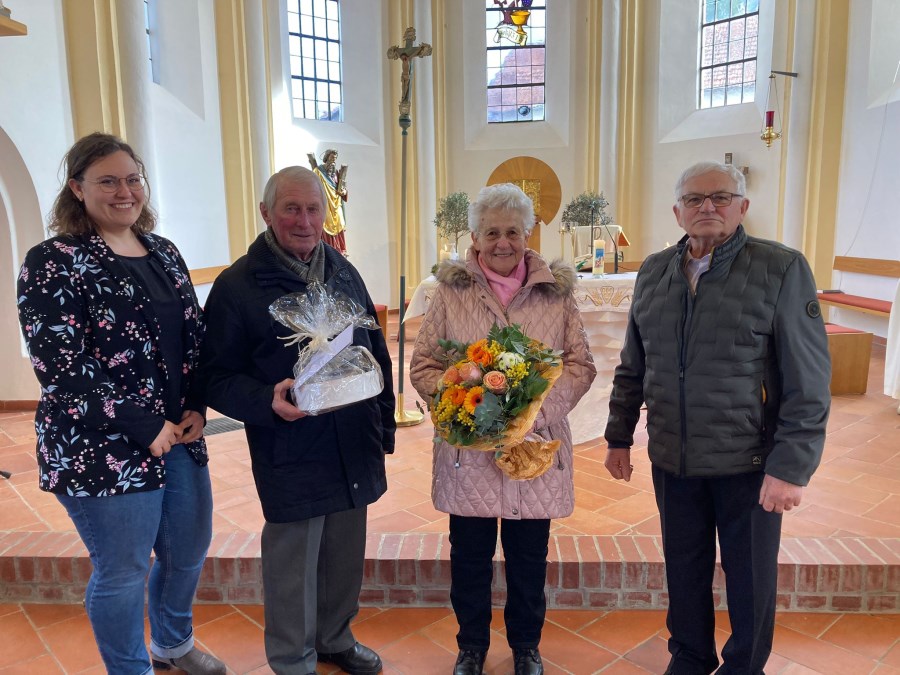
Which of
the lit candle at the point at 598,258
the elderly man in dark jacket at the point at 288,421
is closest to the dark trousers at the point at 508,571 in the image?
the elderly man in dark jacket at the point at 288,421

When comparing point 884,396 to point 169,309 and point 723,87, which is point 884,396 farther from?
point 723,87

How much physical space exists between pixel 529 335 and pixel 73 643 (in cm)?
218

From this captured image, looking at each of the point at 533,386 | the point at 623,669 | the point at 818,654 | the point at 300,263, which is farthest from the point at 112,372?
the point at 818,654

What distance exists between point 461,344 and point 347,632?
45.9 inches

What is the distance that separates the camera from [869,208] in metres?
9.10

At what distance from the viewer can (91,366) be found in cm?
190

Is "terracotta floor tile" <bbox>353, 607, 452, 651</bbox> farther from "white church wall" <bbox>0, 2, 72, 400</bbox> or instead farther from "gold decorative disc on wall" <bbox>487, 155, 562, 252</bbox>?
"gold decorative disc on wall" <bbox>487, 155, 562, 252</bbox>

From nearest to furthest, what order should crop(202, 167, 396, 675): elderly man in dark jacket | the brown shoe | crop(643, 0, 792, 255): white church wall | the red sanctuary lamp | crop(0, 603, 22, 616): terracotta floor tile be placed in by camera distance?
1. crop(202, 167, 396, 675): elderly man in dark jacket
2. the brown shoe
3. crop(0, 603, 22, 616): terracotta floor tile
4. the red sanctuary lamp
5. crop(643, 0, 792, 255): white church wall

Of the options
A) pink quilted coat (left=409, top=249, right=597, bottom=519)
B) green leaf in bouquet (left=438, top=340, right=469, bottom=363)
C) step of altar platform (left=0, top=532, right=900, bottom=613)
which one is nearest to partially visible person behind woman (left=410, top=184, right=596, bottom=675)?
pink quilted coat (left=409, top=249, right=597, bottom=519)

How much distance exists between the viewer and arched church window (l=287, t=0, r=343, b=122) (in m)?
11.5

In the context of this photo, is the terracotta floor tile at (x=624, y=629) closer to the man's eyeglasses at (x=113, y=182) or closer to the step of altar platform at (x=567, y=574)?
the step of altar platform at (x=567, y=574)

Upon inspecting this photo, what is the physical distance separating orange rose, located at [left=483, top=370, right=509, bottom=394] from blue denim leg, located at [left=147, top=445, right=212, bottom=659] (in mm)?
1009

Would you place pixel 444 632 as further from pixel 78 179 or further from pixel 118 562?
pixel 78 179

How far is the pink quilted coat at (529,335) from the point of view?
7.42 ft
